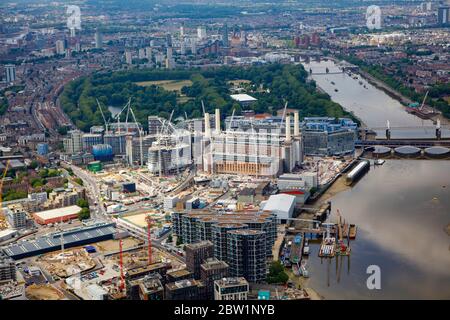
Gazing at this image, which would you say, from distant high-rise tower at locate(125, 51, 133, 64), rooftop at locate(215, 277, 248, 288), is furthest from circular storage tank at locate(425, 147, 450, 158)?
distant high-rise tower at locate(125, 51, 133, 64)

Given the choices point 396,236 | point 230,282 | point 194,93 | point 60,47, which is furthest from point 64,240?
point 60,47

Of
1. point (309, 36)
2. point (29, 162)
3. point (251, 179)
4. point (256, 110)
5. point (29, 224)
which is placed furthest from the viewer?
point (309, 36)

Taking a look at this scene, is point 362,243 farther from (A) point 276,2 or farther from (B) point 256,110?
(A) point 276,2

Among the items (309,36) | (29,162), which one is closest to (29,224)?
(29,162)

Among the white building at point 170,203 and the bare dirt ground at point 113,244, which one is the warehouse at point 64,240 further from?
the white building at point 170,203

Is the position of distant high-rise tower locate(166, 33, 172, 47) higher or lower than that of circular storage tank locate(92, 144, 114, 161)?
higher

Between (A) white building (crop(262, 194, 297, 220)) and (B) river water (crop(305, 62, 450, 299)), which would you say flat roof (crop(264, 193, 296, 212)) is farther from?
(B) river water (crop(305, 62, 450, 299))

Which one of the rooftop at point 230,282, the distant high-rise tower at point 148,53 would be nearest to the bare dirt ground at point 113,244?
the rooftop at point 230,282
